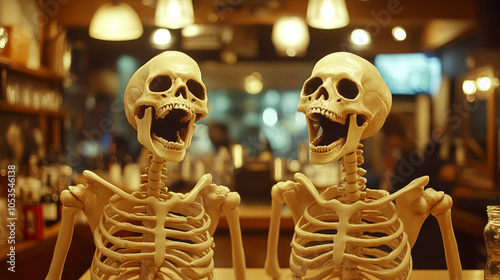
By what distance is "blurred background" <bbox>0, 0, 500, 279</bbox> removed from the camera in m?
2.95

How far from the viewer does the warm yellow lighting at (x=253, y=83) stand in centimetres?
514

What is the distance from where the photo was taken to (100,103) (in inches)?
188

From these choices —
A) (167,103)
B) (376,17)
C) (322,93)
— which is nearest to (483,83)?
(376,17)

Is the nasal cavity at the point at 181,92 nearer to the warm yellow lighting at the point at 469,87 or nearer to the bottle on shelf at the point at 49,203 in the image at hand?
the bottle on shelf at the point at 49,203

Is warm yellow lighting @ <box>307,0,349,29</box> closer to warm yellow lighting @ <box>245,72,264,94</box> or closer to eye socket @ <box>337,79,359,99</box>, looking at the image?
eye socket @ <box>337,79,359,99</box>

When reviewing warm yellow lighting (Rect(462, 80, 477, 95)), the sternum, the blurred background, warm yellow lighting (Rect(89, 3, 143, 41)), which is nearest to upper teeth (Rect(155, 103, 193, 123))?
the sternum

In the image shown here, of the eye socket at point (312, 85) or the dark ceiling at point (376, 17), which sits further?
the dark ceiling at point (376, 17)

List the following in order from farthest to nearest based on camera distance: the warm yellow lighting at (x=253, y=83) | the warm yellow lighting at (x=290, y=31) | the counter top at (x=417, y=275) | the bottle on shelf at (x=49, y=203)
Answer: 1. the warm yellow lighting at (x=253, y=83)
2. the warm yellow lighting at (x=290, y=31)
3. the bottle on shelf at (x=49, y=203)
4. the counter top at (x=417, y=275)

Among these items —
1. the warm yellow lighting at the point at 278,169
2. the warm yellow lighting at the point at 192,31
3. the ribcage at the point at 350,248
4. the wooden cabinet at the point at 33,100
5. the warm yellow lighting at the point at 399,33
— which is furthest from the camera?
the warm yellow lighting at the point at 192,31

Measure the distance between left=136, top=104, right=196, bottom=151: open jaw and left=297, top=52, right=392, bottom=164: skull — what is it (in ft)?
1.01

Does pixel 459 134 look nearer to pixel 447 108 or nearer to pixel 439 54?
pixel 447 108

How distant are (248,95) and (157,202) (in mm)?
3963

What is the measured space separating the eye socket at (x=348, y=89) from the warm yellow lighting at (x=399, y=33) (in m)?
2.85

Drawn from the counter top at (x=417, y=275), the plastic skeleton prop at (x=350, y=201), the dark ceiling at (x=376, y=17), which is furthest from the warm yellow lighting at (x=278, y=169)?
the plastic skeleton prop at (x=350, y=201)
